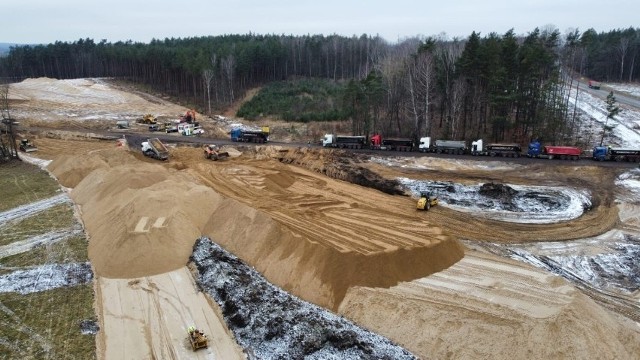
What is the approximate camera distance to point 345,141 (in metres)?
50.7

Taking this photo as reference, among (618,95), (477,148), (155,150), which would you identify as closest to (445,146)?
(477,148)

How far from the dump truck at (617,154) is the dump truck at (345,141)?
919 inches

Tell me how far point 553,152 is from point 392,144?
1594cm

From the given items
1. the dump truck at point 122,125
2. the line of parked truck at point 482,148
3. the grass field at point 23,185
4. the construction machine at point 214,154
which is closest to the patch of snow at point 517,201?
the line of parked truck at point 482,148

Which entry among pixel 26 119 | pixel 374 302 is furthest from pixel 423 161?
pixel 26 119

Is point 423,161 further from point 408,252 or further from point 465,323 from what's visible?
point 465,323

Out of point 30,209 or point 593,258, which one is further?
point 30,209

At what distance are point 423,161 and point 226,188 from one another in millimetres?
19908

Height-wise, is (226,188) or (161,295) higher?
(226,188)

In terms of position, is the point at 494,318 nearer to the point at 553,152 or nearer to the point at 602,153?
the point at 553,152

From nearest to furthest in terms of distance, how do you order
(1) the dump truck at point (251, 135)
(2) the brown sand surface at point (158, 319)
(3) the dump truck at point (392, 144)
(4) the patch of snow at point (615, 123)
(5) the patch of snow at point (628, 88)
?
1. (2) the brown sand surface at point (158, 319)
2. (3) the dump truck at point (392, 144)
3. (4) the patch of snow at point (615, 123)
4. (1) the dump truck at point (251, 135)
5. (5) the patch of snow at point (628, 88)

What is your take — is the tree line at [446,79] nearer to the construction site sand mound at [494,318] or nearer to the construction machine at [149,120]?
the construction machine at [149,120]

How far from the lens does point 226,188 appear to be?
36594 millimetres

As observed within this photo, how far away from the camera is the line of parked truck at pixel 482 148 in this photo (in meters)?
43.5
